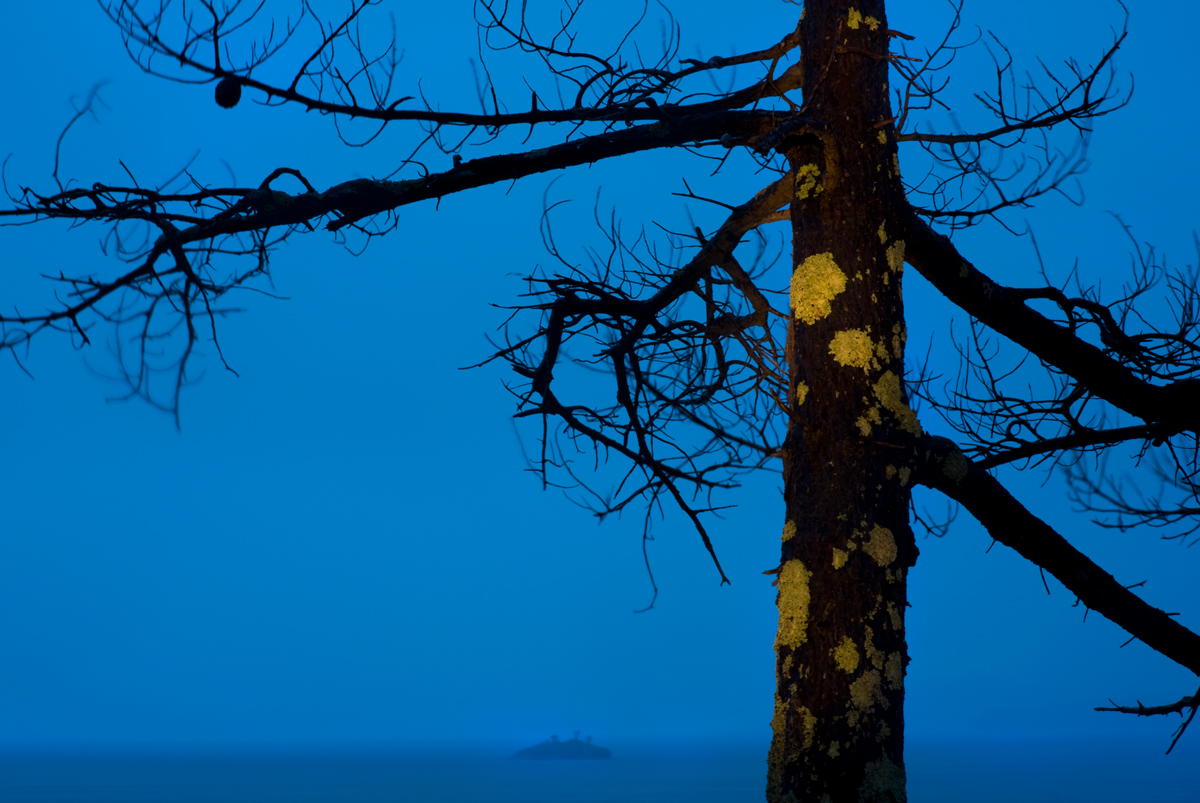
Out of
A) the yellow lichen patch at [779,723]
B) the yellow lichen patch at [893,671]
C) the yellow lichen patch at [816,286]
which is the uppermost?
the yellow lichen patch at [816,286]

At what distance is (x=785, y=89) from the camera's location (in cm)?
333

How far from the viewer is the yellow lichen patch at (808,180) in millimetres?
2740

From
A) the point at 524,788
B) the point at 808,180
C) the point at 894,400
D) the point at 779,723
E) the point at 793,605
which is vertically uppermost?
the point at 808,180

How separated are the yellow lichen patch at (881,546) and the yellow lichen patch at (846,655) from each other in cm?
25

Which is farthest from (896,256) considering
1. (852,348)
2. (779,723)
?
(779,723)

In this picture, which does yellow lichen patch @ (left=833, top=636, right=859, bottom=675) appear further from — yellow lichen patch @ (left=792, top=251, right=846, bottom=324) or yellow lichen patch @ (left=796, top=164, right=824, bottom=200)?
yellow lichen patch @ (left=796, top=164, right=824, bottom=200)

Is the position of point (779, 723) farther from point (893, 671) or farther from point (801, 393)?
point (801, 393)

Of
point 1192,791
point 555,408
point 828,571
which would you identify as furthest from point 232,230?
point 1192,791

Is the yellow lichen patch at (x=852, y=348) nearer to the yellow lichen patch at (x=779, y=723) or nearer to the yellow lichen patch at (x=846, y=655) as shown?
the yellow lichen patch at (x=846, y=655)

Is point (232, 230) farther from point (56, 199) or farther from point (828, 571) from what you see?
point (828, 571)

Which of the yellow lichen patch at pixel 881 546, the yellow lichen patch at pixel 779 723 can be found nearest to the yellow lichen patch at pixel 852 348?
the yellow lichen patch at pixel 881 546

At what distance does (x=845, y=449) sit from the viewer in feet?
7.99

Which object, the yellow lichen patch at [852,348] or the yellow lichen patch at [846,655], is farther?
the yellow lichen patch at [852,348]

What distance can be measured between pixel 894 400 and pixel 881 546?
0.48 meters
